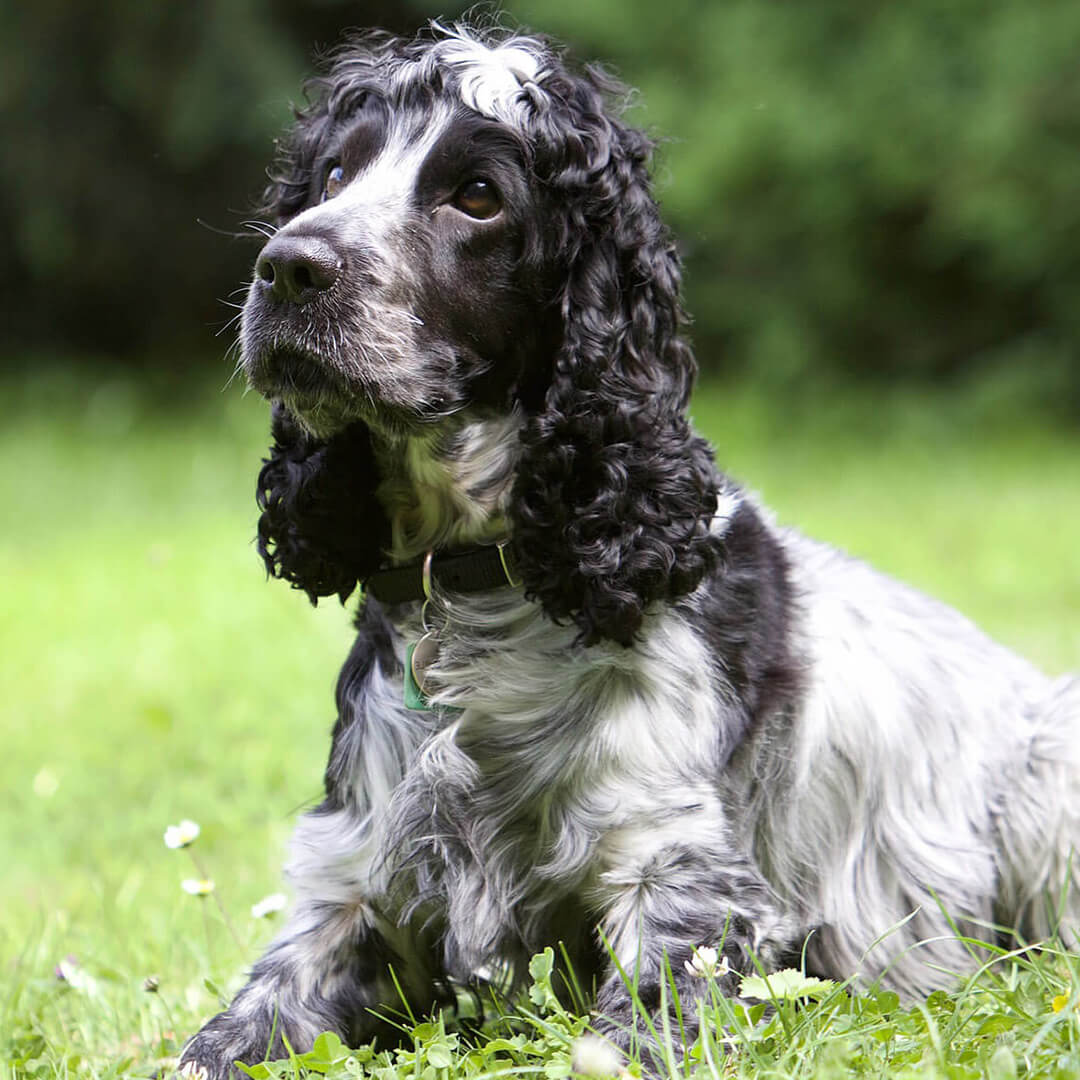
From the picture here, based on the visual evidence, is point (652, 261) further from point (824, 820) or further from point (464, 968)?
point (464, 968)

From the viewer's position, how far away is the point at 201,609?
8320 millimetres

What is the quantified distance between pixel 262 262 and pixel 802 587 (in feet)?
4.81

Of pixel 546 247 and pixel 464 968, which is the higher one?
pixel 546 247

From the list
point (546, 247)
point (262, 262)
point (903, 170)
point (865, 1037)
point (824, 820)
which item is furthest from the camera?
point (903, 170)

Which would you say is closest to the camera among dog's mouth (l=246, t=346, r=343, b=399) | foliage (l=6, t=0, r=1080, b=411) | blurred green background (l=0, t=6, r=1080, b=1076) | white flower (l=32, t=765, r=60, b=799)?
dog's mouth (l=246, t=346, r=343, b=399)

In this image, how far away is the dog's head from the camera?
311cm

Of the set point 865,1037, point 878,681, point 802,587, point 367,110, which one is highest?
point 367,110

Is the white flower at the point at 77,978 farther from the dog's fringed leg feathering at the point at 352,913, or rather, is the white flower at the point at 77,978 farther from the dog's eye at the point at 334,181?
the dog's eye at the point at 334,181

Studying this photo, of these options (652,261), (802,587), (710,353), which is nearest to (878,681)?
(802,587)

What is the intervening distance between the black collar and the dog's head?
3.2 inches

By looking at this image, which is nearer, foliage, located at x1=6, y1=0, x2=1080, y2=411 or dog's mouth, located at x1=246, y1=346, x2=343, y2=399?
dog's mouth, located at x1=246, y1=346, x2=343, y2=399

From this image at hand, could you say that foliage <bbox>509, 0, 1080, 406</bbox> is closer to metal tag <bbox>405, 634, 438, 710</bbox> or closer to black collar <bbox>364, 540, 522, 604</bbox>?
black collar <bbox>364, 540, 522, 604</bbox>

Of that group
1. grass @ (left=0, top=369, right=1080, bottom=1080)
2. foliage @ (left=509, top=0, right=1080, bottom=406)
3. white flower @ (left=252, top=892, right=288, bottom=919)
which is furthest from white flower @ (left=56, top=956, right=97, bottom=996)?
foliage @ (left=509, top=0, right=1080, bottom=406)

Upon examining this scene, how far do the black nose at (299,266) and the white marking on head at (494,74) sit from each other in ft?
1.60
